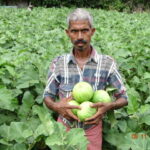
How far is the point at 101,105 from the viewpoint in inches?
96.1

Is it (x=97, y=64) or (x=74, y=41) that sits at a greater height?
(x=74, y=41)

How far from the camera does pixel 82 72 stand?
8.89 feet

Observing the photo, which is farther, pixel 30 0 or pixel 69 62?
pixel 30 0

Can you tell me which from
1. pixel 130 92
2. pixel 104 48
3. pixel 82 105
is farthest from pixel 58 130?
pixel 104 48

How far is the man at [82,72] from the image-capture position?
2.63 m

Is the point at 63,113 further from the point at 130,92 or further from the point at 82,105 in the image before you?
the point at 130,92

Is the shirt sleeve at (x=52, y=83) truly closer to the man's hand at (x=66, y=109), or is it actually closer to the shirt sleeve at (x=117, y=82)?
the man's hand at (x=66, y=109)

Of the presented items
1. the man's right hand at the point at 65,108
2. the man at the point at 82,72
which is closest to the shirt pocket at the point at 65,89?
the man at the point at 82,72

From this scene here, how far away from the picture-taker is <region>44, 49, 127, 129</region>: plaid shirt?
2.71 m

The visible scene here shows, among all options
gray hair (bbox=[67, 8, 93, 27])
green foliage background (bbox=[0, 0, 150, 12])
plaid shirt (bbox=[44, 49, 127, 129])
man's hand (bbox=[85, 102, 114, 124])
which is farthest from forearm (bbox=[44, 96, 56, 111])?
green foliage background (bbox=[0, 0, 150, 12])

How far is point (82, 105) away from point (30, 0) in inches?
1214

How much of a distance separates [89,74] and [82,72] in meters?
0.05

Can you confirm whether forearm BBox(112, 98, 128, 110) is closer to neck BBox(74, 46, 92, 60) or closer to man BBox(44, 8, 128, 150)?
man BBox(44, 8, 128, 150)

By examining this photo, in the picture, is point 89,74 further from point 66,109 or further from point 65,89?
point 66,109
